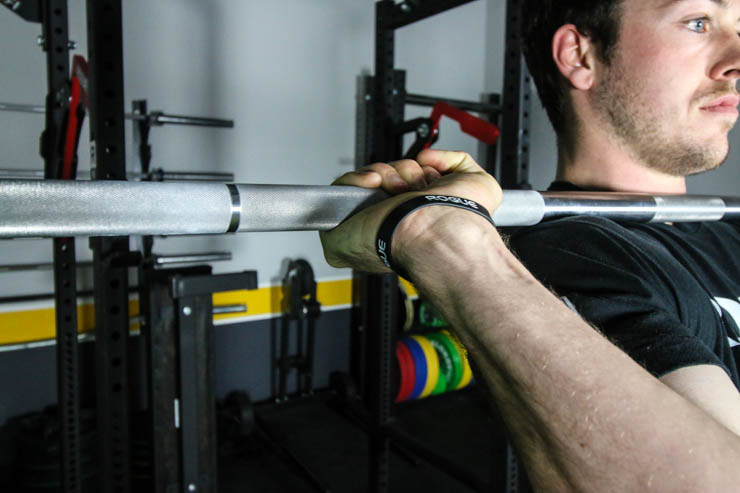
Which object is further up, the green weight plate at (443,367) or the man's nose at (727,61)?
the man's nose at (727,61)

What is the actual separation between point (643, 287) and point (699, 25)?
62 centimetres

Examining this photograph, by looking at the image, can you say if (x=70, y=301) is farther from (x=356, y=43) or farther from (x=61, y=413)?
(x=356, y=43)

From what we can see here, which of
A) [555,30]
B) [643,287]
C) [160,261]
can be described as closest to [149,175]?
[160,261]

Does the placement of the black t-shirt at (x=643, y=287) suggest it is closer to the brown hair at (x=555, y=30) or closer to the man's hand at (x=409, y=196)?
the man's hand at (x=409, y=196)

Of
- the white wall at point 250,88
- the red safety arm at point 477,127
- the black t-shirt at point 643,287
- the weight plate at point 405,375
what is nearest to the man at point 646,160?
the black t-shirt at point 643,287

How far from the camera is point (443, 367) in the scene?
3092mm

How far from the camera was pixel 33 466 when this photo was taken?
6.71 ft

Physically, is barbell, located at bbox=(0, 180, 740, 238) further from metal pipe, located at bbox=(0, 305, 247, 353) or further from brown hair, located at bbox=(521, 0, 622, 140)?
metal pipe, located at bbox=(0, 305, 247, 353)

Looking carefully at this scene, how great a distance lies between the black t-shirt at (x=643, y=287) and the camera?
0.61 m

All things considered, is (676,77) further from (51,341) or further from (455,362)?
(51,341)

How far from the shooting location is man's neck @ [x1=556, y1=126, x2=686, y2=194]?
106 centimetres

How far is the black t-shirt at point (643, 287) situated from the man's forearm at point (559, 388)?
12 cm

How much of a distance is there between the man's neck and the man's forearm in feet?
1.99

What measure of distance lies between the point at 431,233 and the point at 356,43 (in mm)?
2783
